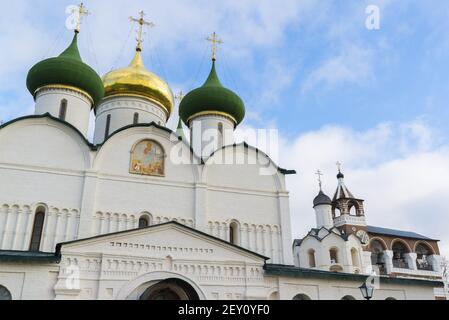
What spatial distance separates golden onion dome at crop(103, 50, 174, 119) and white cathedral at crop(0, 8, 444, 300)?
1.5 inches

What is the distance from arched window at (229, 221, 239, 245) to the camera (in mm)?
10427

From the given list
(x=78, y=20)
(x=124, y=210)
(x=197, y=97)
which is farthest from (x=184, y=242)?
(x=78, y=20)

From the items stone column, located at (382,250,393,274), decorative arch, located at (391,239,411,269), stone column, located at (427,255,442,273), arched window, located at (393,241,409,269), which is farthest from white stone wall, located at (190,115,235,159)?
stone column, located at (427,255,442,273)

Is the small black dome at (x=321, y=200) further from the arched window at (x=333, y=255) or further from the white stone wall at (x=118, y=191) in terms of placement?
the white stone wall at (x=118, y=191)

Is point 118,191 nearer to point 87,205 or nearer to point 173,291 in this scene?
point 87,205

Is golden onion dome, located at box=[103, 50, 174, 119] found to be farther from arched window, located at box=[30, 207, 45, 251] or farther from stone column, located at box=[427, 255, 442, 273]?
stone column, located at box=[427, 255, 442, 273]

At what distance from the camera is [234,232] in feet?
34.7

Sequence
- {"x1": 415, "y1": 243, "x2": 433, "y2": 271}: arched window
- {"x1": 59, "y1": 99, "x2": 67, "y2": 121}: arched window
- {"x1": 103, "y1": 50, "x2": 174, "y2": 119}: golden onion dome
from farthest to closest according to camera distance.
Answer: {"x1": 415, "y1": 243, "x2": 433, "y2": 271}: arched window → {"x1": 103, "y1": 50, "x2": 174, "y2": 119}: golden onion dome → {"x1": 59, "y1": 99, "x2": 67, "y2": 121}: arched window

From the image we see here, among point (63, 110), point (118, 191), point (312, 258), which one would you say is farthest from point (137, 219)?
point (312, 258)

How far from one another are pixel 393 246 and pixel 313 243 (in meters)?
13.0

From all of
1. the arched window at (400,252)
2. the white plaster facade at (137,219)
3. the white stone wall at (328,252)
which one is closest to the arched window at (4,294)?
the white plaster facade at (137,219)

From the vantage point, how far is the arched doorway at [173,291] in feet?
25.0

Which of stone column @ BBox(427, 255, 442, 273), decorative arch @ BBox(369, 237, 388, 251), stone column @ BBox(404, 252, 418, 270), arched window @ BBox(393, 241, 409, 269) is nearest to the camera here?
decorative arch @ BBox(369, 237, 388, 251)

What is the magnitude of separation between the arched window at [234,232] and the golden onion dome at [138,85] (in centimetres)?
520
